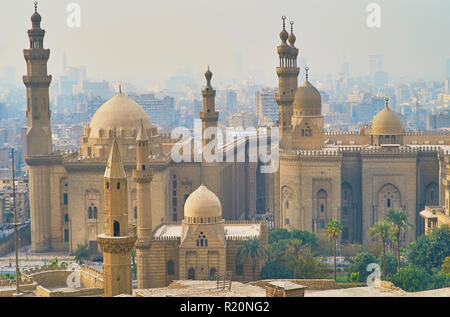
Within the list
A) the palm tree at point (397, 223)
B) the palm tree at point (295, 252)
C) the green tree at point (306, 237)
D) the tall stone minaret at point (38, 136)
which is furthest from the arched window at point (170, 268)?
the tall stone minaret at point (38, 136)

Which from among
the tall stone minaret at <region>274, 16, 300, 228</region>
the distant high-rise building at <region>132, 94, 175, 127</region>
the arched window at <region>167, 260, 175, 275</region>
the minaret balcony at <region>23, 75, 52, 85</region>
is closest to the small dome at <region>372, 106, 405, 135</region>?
the tall stone minaret at <region>274, 16, 300, 228</region>

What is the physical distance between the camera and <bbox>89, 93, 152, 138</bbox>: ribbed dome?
58.6m

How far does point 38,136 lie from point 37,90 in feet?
9.33

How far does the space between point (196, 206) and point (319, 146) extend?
1502 centimetres

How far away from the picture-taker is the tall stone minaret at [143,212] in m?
47.0

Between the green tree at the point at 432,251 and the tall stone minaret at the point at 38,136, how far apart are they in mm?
23929

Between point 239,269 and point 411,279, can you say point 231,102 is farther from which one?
point 411,279

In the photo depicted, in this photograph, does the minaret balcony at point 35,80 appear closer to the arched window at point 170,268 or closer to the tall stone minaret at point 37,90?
the tall stone minaret at point 37,90

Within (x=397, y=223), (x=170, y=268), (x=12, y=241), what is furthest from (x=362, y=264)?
(x=12, y=241)

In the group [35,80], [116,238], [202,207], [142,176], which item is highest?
[35,80]

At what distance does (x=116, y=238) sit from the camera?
3534cm

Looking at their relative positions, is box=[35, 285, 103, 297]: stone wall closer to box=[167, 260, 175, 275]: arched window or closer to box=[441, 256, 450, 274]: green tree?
box=[167, 260, 175, 275]: arched window
